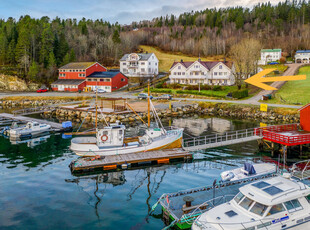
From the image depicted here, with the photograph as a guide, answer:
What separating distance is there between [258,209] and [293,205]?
1.99m

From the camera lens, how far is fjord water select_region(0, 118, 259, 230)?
61.3 feet

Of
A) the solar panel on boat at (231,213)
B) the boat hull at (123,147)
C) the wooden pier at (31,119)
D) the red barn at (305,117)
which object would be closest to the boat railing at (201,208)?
the solar panel on boat at (231,213)

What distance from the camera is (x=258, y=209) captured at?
14.6 meters

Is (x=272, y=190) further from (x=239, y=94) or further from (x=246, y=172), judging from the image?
(x=239, y=94)

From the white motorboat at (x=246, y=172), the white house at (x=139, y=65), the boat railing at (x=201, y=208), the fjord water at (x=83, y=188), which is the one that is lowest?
the fjord water at (x=83, y=188)

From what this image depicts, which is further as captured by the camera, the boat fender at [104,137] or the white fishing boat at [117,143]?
the boat fender at [104,137]

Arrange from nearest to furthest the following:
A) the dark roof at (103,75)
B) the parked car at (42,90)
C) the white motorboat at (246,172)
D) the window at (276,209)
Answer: the window at (276,209), the white motorboat at (246,172), the dark roof at (103,75), the parked car at (42,90)

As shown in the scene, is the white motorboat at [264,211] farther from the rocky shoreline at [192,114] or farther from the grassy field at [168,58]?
the grassy field at [168,58]

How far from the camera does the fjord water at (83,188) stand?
1869 centimetres

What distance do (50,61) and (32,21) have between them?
27188 mm

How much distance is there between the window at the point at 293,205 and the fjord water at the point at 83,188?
7.60 metres

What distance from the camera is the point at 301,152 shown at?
32562 millimetres

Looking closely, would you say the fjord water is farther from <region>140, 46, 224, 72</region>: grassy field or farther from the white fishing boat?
<region>140, 46, 224, 72</region>: grassy field

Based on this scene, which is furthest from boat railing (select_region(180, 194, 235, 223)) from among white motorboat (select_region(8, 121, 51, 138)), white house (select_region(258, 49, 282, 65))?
white house (select_region(258, 49, 282, 65))
